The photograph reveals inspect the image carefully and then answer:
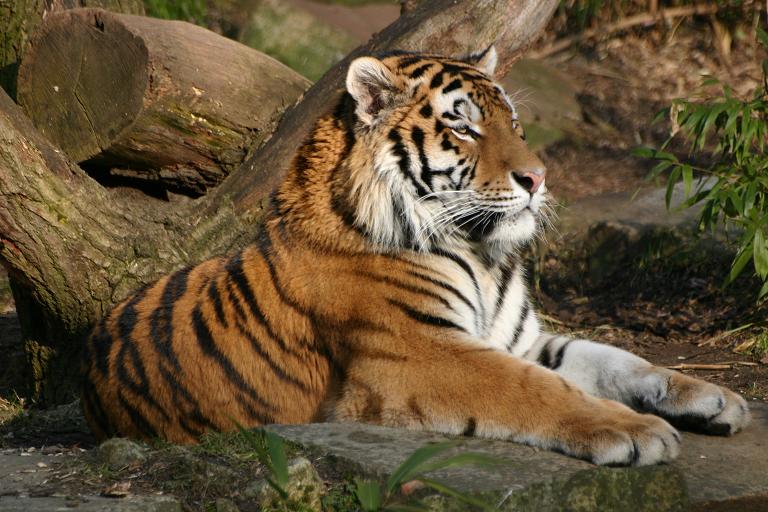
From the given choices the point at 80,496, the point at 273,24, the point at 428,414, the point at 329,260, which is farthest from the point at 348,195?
the point at 273,24

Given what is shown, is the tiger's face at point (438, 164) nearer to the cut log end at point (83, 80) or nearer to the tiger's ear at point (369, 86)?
the tiger's ear at point (369, 86)

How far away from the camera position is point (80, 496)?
2.80 meters

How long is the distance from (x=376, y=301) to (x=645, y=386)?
0.93 metres

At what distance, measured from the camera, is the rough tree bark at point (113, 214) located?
14.6 ft

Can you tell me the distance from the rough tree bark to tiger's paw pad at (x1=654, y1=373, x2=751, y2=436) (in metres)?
2.36

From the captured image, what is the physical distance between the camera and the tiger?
335 centimetres

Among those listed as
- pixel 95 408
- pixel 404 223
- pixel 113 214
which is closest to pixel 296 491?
pixel 404 223

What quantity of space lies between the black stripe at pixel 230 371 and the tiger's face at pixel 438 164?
0.67m

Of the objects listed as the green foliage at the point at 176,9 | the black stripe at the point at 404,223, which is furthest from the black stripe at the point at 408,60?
the green foliage at the point at 176,9

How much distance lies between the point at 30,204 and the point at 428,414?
2129 millimetres

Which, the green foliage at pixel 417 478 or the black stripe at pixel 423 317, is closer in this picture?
the green foliage at pixel 417 478

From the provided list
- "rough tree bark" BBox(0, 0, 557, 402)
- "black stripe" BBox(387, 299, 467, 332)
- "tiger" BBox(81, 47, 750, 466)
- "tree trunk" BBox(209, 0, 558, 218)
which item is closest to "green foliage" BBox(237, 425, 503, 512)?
"tiger" BBox(81, 47, 750, 466)

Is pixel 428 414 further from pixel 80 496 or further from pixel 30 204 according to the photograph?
pixel 30 204

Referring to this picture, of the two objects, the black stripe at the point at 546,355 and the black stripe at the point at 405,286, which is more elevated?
the black stripe at the point at 405,286
